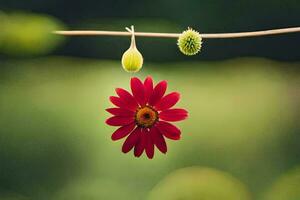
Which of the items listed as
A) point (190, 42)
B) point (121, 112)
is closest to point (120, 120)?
point (121, 112)

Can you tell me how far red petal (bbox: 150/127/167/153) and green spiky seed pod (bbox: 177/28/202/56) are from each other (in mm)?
131

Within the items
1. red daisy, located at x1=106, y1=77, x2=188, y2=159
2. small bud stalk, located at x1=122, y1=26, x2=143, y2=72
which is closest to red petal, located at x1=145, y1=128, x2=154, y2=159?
red daisy, located at x1=106, y1=77, x2=188, y2=159

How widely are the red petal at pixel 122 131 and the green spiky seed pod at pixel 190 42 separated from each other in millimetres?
142

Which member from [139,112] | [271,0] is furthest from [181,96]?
[271,0]

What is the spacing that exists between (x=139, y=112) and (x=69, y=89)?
0.13 meters

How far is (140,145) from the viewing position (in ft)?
3.09

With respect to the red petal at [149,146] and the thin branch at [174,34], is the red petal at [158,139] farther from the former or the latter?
the thin branch at [174,34]

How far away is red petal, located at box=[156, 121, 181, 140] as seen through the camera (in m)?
0.94

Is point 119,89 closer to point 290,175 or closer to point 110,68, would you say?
point 110,68

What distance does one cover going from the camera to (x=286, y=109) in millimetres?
989

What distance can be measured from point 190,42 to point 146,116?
0.13 metres

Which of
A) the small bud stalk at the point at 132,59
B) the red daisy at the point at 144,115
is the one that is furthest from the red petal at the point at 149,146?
the small bud stalk at the point at 132,59

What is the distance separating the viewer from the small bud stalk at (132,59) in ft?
3.00

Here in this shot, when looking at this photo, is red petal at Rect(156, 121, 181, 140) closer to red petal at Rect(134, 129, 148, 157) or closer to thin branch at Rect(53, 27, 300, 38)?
red petal at Rect(134, 129, 148, 157)
